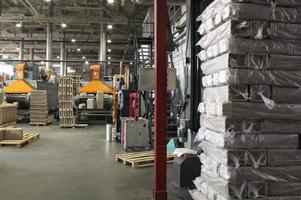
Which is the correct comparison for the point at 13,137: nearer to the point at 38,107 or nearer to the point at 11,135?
the point at 11,135

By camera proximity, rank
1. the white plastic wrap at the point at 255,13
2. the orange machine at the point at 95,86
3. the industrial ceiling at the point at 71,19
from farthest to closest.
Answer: the industrial ceiling at the point at 71,19 < the orange machine at the point at 95,86 < the white plastic wrap at the point at 255,13

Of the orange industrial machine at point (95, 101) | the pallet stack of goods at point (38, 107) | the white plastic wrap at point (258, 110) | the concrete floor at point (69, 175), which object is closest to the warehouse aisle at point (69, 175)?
the concrete floor at point (69, 175)

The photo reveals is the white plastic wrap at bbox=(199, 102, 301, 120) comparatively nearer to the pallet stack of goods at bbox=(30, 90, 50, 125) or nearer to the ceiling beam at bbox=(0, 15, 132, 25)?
the pallet stack of goods at bbox=(30, 90, 50, 125)

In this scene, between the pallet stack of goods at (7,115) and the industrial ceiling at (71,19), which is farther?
the industrial ceiling at (71,19)

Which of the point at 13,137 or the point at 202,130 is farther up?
the point at 202,130

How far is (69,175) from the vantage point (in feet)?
23.1

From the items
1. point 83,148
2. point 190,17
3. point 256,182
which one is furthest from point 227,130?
point 83,148

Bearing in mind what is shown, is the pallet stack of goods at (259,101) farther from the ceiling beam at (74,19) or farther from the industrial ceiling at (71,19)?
the ceiling beam at (74,19)

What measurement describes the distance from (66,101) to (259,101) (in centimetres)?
1332

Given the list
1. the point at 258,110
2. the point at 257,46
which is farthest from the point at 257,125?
the point at 257,46

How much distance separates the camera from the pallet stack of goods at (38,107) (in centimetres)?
1689

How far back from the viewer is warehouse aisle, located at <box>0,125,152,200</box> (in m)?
5.74

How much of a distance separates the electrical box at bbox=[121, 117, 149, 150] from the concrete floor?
0.39 metres

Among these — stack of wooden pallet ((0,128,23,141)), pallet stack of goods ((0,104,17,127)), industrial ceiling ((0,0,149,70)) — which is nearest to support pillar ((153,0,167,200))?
stack of wooden pallet ((0,128,23,141))
